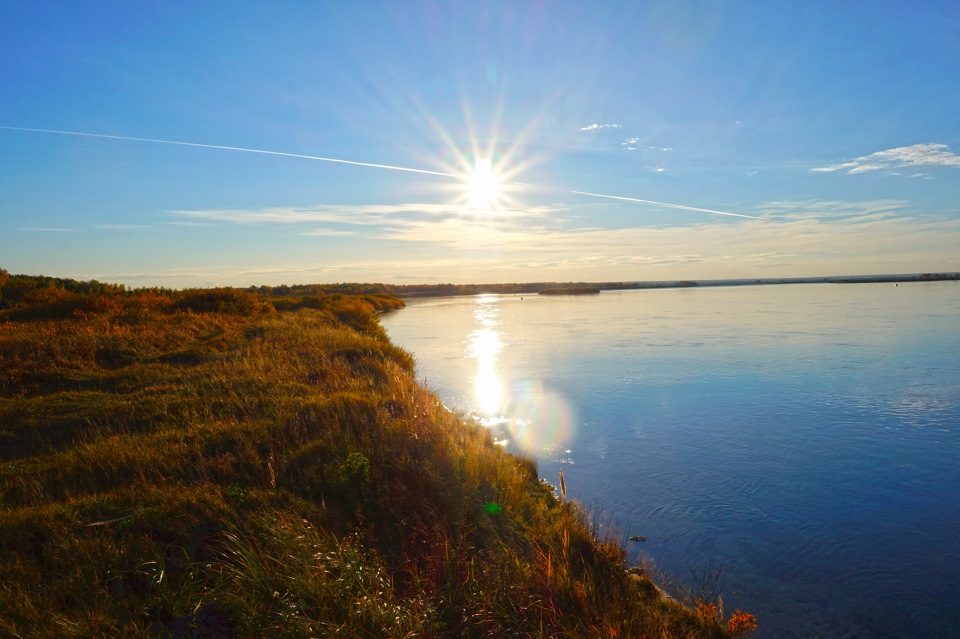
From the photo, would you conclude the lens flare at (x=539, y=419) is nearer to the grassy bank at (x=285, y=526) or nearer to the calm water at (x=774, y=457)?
the calm water at (x=774, y=457)

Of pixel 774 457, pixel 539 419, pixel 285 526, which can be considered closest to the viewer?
pixel 285 526

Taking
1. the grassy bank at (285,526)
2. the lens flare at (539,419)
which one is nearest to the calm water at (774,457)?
the lens flare at (539,419)

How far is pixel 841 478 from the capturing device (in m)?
11.7

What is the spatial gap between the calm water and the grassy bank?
171cm

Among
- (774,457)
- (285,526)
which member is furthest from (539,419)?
(285,526)

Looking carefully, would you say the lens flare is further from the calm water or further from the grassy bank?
the grassy bank

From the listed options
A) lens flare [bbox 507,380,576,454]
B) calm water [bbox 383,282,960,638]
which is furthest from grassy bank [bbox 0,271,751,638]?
lens flare [bbox 507,380,576,454]

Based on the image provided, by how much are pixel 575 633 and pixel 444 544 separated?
196 centimetres

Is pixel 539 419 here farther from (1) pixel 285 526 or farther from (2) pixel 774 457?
(1) pixel 285 526

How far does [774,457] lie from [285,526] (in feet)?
38.9

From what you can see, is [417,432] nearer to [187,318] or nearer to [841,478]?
[841,478]

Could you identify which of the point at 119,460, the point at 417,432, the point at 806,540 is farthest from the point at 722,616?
the point at 119,460

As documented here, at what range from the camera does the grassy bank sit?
518 centimetres

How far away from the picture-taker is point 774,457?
1311 centimetres
